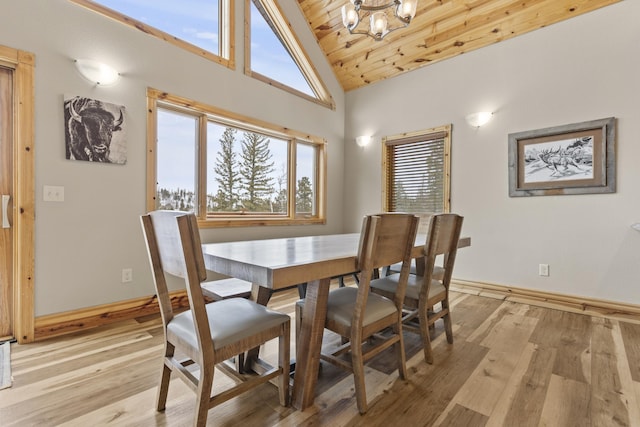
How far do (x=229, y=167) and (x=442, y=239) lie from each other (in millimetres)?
2508

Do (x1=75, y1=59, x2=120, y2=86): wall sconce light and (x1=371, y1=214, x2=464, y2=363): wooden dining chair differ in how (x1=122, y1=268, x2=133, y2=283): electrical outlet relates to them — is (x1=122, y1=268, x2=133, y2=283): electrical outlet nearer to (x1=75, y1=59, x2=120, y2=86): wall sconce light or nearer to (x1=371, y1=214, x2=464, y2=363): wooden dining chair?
(x1=75, y1=59, x2=120, y2=86): wall sconce light

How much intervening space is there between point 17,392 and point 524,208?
4.27 metres

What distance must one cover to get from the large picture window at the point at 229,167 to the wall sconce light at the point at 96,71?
0.34 m

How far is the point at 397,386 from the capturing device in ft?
5.41

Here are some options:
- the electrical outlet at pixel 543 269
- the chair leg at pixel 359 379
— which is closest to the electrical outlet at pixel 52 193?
the chair leg at pixel 359 379

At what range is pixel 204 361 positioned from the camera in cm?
115

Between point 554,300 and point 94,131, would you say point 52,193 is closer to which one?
point 94,131

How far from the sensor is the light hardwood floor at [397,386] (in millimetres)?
1392

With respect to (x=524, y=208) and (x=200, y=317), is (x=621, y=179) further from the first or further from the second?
(x=200, y=317)

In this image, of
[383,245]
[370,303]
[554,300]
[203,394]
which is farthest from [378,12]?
[554,300]

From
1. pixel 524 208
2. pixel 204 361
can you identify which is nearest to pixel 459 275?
pixel 524 208

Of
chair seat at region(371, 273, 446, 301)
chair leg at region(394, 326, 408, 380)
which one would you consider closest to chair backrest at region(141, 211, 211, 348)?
chair leg at region(394, 326, 408, 380)

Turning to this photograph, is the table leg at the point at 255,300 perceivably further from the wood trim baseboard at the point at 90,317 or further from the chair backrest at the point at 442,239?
the wood trim baseboard at the point at 90,317

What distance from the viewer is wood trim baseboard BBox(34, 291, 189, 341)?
7.24ft
